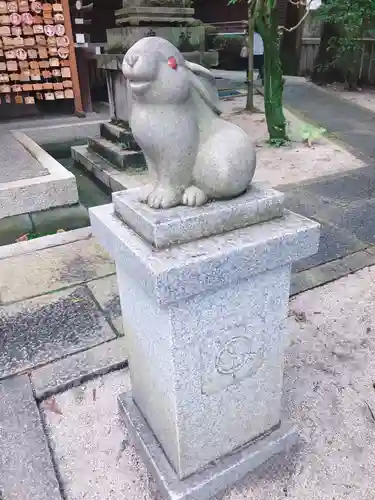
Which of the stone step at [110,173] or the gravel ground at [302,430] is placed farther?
the stone step at [110,173]

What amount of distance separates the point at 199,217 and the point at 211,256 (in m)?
0.15

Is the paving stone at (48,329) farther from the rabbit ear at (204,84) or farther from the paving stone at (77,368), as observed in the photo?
the rabbit ear at (204,84)

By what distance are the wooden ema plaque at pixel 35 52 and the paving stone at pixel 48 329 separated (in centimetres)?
578

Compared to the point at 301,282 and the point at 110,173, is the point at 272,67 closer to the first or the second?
the point at 110,173

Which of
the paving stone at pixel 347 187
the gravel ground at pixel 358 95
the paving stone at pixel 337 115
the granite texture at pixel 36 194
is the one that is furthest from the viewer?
the gravel ground at pixel 358 95

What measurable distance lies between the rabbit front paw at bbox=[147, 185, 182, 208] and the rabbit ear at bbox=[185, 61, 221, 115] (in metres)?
0.34

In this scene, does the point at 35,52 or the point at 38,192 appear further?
the point at 35,52

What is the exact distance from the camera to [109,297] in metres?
2.95

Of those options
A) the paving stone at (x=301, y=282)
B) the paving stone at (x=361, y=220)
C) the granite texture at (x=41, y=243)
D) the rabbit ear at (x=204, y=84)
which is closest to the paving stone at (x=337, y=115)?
the paving stone at (x=361, y=220)

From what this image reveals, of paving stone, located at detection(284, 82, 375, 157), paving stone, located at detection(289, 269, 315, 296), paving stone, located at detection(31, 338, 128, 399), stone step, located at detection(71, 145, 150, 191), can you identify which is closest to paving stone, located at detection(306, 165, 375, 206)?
paving stone, located at detection(284, 82, 375, 157)

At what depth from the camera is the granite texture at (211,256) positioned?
1232 millimetres

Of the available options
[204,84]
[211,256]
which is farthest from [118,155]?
[211,256]

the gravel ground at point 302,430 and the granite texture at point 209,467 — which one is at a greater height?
the granite texture at point 209,467

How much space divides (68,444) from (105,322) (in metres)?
0.88
